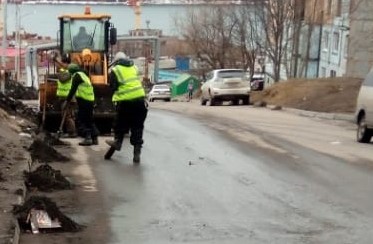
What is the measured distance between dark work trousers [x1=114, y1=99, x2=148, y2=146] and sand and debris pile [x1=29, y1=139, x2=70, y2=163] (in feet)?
3.57

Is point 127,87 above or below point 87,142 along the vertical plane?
above

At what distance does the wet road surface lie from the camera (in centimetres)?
730

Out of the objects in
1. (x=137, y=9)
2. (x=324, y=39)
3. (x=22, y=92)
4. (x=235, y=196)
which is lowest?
(x=22, y=92)

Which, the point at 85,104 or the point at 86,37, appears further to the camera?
the point at 86,37

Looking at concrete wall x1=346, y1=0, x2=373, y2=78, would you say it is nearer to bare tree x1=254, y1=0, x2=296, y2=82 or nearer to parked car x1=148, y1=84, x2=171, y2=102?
bare tree x1=254, y1=0, x2=296, y2=82

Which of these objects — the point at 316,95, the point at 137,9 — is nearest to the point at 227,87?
the point at 316,95

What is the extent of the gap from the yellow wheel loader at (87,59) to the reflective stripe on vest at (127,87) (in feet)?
16.2

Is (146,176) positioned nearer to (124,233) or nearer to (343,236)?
(124,233)

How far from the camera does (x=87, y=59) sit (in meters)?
19.2

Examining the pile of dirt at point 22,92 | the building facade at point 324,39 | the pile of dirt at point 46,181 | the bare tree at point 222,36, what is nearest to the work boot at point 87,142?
the pile of dirt at point 46,181

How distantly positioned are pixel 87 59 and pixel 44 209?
11.8 metres

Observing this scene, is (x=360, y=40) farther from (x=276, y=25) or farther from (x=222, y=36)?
(x=222, y=36)

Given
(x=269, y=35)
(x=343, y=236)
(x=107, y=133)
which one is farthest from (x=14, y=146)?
(x=269, y=35)

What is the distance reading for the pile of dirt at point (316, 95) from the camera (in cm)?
3138
